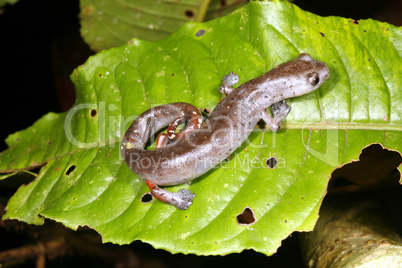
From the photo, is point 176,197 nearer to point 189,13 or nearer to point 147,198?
point 147,198

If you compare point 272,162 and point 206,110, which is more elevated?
point 206,110

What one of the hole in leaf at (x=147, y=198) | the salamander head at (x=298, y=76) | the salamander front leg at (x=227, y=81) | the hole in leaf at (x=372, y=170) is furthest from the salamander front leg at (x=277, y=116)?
the hole in leaf at (x=147, y=198)

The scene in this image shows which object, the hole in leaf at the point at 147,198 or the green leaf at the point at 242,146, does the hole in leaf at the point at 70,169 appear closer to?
the green leaf at the point at 242,146

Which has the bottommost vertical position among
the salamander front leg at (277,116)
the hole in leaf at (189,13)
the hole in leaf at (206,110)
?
the hole in leaf at (206,110)

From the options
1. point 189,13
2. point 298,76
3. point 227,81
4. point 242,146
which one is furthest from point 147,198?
point 189,13

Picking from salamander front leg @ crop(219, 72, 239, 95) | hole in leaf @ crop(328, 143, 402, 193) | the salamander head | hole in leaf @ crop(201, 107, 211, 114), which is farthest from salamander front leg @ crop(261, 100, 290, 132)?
hole in leaf @ crop(328, 143, 402, 193)

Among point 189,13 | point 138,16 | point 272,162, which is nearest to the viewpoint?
point 272,162
